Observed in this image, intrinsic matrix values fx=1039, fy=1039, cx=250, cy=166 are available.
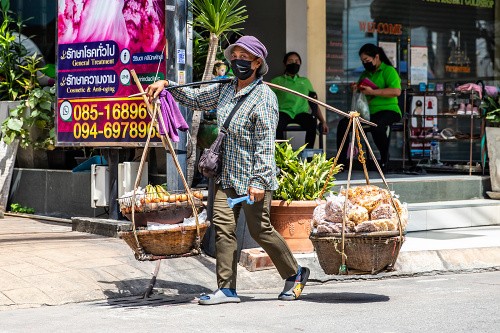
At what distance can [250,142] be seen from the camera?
8.12m

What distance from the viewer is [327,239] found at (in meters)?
8.07

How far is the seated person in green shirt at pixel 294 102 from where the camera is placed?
14.6 meters

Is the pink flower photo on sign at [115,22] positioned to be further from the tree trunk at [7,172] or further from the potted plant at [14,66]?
the tree trunk at [7,172]

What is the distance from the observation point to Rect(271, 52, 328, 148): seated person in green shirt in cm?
1462

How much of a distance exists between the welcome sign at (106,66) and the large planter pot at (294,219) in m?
1.41

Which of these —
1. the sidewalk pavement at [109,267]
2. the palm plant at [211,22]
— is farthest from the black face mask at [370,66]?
the palm plant at [211,22]

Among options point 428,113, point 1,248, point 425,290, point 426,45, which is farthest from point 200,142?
point 426,45

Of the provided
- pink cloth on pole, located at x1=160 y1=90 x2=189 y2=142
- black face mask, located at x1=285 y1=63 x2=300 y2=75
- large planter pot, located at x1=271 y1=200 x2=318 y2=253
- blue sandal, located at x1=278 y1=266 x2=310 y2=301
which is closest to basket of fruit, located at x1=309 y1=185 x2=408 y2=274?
blue sandal, located at x1=278 y1=266 x2=310 y2=301

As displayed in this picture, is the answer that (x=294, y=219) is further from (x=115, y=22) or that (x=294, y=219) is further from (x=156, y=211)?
(x=115, y=22)

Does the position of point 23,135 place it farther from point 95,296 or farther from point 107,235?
point 95,296

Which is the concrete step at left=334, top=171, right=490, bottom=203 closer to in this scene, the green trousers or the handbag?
the green trousers

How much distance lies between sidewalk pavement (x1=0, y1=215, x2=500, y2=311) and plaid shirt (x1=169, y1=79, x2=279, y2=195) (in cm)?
134

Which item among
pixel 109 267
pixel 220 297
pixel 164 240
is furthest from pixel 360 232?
pixel 109 267

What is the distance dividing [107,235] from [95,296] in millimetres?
2302
